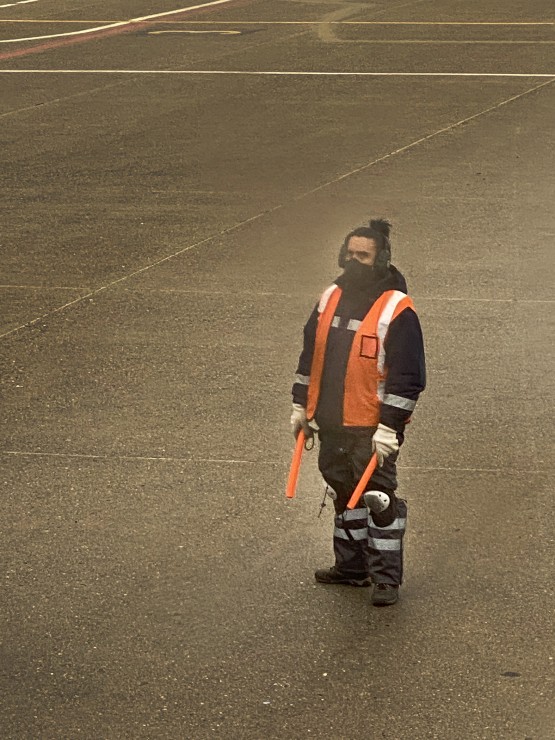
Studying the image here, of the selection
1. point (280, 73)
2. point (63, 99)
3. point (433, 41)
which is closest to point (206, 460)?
point (63, 99)

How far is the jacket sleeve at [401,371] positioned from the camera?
22.7 feet

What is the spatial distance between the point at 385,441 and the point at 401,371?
1.11ft

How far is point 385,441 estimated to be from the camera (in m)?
6.86

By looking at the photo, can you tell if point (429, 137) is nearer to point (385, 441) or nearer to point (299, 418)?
point (299, 418)

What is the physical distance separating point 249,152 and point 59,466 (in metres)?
10.1

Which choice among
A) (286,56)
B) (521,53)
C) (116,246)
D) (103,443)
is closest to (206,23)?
(286,56)

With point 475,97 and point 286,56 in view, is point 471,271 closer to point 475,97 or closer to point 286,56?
point 475,97

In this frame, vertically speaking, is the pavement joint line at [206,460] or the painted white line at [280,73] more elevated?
the painted white line at [280,73]

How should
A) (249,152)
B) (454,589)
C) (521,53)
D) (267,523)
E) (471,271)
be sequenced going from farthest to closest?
(521,53), (249,152), (471,271), (267,523), (454,589)

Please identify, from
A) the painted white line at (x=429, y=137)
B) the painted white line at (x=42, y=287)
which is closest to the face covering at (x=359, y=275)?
the painted white line at (x=42, y=287)

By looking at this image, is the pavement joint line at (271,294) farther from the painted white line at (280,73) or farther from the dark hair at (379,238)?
the painted white line at (280,73)

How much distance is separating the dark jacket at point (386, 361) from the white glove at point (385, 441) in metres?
0.04

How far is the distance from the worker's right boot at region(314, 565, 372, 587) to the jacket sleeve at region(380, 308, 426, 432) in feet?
2.68

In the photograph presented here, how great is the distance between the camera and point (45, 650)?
6.68 metres
